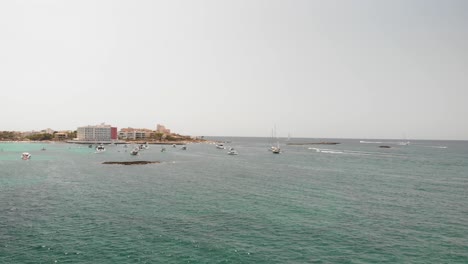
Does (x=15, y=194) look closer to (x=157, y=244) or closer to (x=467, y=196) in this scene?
(x=157, y=244)

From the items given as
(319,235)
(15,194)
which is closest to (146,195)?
(15,194)

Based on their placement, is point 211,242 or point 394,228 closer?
point 211,242

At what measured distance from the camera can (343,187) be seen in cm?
6016

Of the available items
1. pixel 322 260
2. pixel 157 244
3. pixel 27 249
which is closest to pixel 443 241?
pixel 322 260

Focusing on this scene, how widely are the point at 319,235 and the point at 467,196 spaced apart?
1480 inches

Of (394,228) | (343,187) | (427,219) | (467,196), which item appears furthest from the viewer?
(343,187)

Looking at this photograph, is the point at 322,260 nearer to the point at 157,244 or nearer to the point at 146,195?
the point at 157,244

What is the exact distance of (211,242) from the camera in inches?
1137

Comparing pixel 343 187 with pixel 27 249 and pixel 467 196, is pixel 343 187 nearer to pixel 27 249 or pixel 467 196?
pixel 467 196

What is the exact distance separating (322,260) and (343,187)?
3730 cm

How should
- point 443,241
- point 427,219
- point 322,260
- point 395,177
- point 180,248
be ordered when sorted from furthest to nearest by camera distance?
point 395,177 < point 427,219 < point 443,241 < point 180,248 < point 322,260

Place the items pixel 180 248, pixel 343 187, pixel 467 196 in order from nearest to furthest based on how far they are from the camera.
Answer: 1. pixel 180 248
2. pixel 467 196
3. pixel 343 187

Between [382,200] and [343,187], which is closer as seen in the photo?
[382,200]

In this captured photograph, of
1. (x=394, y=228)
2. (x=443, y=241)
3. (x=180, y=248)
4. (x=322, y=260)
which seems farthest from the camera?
(x=394, y=228)
